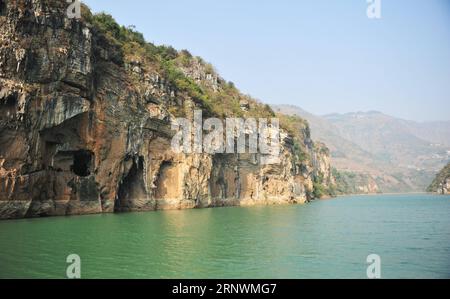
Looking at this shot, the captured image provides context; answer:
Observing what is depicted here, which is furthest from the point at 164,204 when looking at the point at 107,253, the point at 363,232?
the point at 107,253

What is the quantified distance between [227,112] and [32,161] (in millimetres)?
34395

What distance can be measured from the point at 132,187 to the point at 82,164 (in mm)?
6689

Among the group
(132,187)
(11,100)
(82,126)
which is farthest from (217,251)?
(132,187)

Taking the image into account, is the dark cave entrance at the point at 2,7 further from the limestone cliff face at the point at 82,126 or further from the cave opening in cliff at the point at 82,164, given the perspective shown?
the cave opening in cliff at the point at 82,164

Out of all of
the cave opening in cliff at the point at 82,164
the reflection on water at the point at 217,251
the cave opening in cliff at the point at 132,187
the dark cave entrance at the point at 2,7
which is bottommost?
the reflection on water at the point at 217,251

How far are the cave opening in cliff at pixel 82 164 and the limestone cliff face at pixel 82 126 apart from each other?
0.29 feet

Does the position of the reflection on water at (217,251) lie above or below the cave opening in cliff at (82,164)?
below

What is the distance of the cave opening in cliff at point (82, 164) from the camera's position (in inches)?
1510

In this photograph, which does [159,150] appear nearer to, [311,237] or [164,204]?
[164,204]

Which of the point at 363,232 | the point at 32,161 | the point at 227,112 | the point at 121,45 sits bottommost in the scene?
the point at 363,232

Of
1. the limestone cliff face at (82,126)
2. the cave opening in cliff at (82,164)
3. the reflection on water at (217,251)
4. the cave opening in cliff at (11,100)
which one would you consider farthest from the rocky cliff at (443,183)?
the cave opening in cliff at (11,100)

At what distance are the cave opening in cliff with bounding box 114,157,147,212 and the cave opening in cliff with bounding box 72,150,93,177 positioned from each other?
16.6 ft

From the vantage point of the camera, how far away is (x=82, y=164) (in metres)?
39.1
